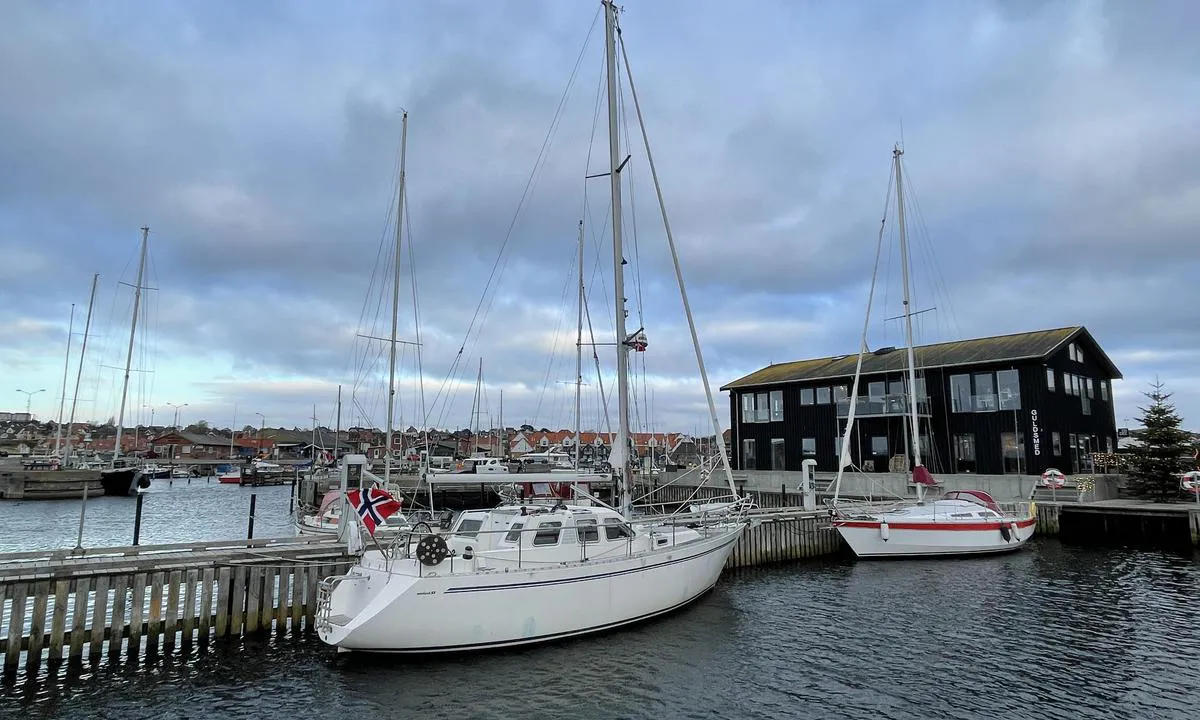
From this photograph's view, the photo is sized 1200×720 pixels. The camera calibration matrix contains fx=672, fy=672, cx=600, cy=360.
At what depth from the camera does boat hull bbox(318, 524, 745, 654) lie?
1292cm

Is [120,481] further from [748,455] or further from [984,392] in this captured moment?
[984,392]

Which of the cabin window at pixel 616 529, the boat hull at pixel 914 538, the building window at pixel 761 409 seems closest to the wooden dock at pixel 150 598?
the cabin window at pixel 616 529

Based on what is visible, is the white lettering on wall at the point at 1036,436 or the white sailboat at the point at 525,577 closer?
the white sailboat at the point at 525,577

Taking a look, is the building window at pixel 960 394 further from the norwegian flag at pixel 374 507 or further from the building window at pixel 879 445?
the norwegian flag at pixel 374 507

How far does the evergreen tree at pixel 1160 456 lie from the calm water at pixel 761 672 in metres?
18.6

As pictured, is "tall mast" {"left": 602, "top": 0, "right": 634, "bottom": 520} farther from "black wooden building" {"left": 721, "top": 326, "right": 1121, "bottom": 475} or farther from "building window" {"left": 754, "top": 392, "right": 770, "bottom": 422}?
"building window" {"left": 754, "top": 392, "right": 770, "bottom": 422}

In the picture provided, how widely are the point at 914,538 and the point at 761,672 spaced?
15.3 metres

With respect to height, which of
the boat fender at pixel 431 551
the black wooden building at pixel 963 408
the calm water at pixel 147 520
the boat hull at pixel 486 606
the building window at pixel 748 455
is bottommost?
the calm water at pixel 147 520

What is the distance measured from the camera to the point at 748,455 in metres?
51.3

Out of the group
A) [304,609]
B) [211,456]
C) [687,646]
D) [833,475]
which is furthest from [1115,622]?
[211,456]

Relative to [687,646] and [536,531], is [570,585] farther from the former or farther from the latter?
[687,646]

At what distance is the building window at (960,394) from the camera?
40.8 meters

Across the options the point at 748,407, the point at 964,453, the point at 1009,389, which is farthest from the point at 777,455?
the point at 1009,389

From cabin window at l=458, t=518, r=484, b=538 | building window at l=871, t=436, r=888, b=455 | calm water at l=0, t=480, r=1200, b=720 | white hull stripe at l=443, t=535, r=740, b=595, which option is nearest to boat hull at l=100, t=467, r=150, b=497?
calm water at l=0, t=480, r=1200, b=720
